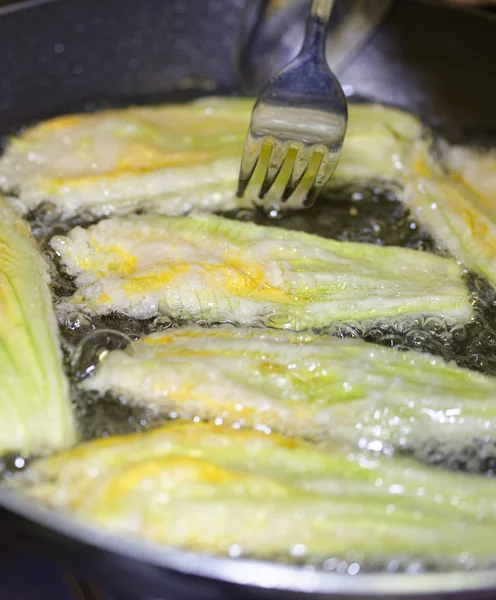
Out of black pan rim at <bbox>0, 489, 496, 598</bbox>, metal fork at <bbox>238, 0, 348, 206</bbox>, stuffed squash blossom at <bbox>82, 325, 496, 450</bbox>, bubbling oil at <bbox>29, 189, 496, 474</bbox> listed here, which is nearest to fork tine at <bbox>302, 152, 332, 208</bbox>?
metal fork at <bbox>238, 0, 348, 206</bbox>

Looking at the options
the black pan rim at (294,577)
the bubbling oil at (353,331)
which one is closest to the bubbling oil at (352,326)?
the bubbling oil at (353,331)

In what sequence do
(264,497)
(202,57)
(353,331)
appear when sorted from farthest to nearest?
(202,57) → (353,331) → (264,497)

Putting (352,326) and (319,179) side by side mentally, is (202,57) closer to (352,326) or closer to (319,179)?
(319,179)

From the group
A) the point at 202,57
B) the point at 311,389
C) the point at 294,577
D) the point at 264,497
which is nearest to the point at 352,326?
the point at 311,389

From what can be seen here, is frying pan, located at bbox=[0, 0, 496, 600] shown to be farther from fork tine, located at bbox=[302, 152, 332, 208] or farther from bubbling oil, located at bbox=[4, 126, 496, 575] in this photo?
fork tine, located at bbox=[302, 152, 332, 208]

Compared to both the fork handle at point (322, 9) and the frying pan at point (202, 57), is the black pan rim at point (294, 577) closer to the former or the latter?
the fork handle at point (322, 9)

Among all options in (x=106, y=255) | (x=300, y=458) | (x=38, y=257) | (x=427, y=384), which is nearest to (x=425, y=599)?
(x=300, y=458)

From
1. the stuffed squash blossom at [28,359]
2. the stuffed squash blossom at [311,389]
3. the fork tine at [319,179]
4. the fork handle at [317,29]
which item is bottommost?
the stuffed squash blossom at [28,359]

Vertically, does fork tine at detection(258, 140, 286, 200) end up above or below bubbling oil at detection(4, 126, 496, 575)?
above

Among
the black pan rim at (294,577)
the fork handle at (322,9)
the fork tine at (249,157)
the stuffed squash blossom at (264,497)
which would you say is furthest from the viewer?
the fork handle at (322,9)
